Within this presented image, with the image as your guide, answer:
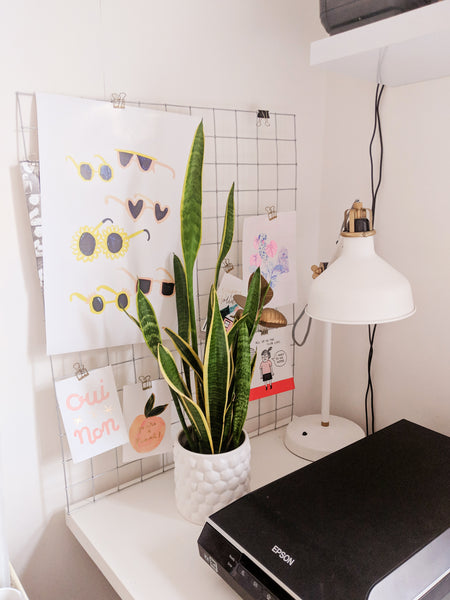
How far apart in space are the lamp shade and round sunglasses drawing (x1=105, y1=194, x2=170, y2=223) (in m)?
0.34

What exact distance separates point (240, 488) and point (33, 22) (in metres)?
0.92

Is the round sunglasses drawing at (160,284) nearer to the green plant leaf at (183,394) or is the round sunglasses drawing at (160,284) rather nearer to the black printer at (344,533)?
the green plant leaf at (183,394)

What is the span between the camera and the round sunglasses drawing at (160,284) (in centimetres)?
101

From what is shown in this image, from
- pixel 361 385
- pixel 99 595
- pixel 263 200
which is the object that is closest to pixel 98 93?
pixel 263 200

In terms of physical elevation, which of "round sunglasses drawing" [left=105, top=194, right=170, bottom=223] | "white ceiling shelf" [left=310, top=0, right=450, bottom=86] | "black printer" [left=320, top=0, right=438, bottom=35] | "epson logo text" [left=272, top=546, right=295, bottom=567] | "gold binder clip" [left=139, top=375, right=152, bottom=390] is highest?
"black printer" [left=320, top=0, right=438, bottom=35]

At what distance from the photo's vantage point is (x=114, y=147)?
935 millimetres

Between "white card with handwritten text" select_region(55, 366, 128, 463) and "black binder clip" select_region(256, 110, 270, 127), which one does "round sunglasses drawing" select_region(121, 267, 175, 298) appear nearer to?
"white card with handwritten text" select_region(55, 366, 128, 463)

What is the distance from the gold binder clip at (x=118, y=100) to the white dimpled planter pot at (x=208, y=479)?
0.66 m

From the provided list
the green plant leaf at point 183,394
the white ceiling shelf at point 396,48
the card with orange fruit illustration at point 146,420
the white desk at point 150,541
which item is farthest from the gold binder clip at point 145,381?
the white ceiling shelf at point 396,48

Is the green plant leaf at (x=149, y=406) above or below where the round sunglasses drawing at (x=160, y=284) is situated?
below

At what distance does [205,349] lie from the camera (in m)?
0.90

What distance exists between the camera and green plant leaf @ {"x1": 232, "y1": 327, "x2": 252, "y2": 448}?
0.91 meters

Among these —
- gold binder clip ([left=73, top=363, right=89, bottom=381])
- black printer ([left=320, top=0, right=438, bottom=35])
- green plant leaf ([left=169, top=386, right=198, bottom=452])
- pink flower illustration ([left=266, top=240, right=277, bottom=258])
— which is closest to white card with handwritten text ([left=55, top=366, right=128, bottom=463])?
gold binder clip ([left=73, top=363, right=89, bottom=381])

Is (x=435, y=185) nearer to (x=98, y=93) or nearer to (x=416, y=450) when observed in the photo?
(x=416, y=450)
